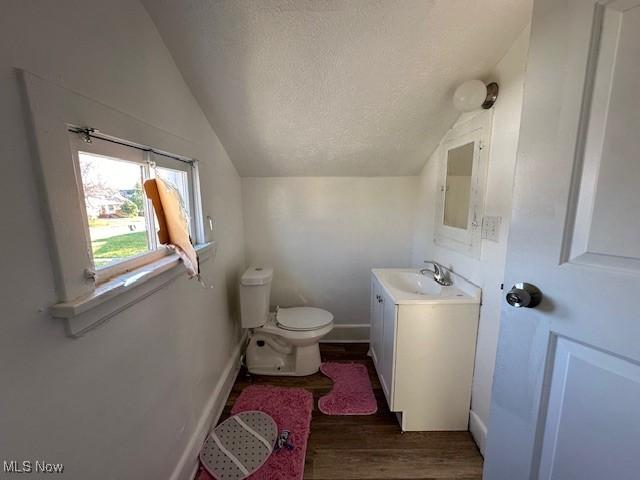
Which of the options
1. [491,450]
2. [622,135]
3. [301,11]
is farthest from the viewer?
[301,11]

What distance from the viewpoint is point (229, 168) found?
195cm

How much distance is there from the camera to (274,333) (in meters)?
1.93

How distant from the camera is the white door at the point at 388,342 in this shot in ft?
4.74

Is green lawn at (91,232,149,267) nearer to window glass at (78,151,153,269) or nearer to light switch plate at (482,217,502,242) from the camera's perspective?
window glass at (78,151,153,269)

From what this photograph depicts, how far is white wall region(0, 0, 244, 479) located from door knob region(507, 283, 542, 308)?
1123mm

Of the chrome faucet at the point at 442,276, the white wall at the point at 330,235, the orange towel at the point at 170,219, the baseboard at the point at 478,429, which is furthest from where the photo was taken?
the white wall at the point at 330,235

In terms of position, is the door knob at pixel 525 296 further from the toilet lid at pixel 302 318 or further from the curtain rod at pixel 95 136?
the toilet lid at pixel 302 318

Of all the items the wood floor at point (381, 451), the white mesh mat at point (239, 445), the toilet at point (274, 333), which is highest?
the toilet at point (274, 333)

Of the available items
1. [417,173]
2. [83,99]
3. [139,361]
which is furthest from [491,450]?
[417,173]

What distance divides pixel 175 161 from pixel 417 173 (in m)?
1.82

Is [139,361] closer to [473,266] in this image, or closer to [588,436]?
[588,436]

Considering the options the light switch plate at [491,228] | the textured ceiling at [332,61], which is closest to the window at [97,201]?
the textured ceiling at [332,61]

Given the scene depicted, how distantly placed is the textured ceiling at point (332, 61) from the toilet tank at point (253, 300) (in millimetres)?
947

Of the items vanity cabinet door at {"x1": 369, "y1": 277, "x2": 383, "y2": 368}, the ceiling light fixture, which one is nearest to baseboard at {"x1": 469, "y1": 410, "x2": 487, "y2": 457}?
vanity cabinet door at {"x1": 369, "y1": 277, "x2": 383, "y2": 368}
